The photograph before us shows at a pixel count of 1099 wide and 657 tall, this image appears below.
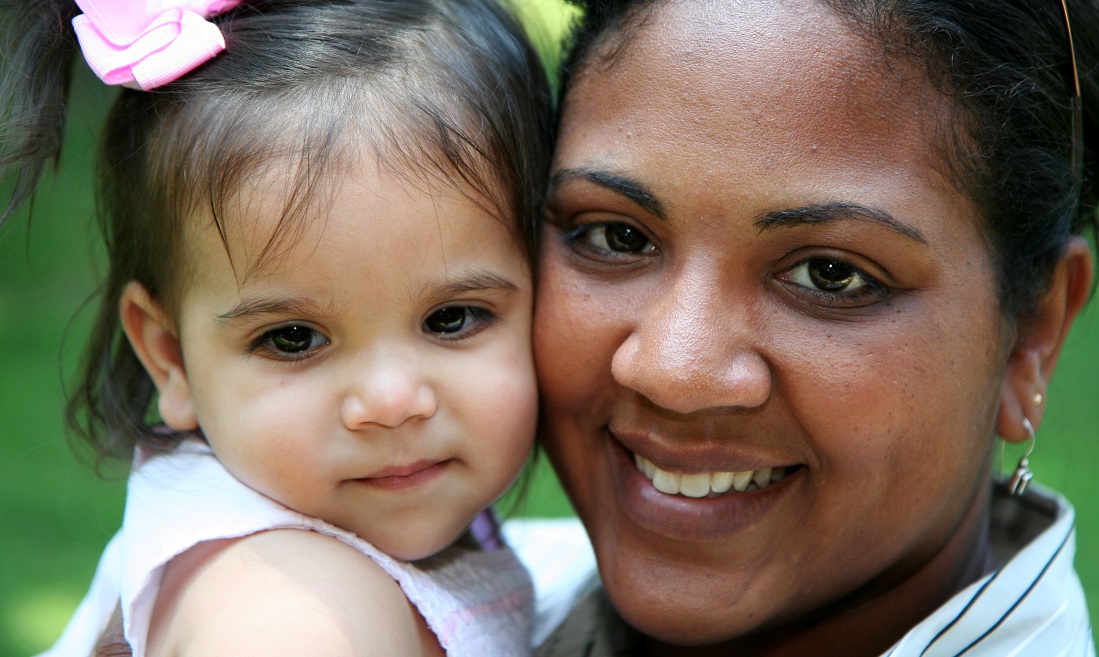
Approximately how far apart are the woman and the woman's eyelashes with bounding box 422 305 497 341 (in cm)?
12

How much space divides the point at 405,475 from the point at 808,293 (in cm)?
80

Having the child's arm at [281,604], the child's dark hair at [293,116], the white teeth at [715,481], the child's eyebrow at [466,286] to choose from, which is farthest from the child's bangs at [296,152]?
the white teeth at [715,481]

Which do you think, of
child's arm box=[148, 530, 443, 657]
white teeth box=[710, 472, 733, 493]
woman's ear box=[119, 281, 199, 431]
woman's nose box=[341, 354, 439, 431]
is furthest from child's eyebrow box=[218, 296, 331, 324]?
white teeth box=[710, 472, 733, 493]

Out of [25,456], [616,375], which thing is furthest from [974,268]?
[25,456]

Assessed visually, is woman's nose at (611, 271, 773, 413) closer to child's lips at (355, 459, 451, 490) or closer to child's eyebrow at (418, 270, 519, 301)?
child's eyebrow at (418, 270, 519, 301)

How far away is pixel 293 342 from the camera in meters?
2.16

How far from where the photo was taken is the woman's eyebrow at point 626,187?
211cm

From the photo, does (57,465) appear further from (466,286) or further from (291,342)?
(466,286)

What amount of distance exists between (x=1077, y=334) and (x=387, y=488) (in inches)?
214

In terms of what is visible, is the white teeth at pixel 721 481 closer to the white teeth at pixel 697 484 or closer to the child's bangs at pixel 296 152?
the white teeth at pixel 697 484

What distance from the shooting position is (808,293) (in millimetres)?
2100

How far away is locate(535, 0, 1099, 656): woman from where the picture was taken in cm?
202

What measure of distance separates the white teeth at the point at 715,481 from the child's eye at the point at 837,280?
1.12ft

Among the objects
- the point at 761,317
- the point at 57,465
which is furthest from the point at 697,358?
the point at 57,465
